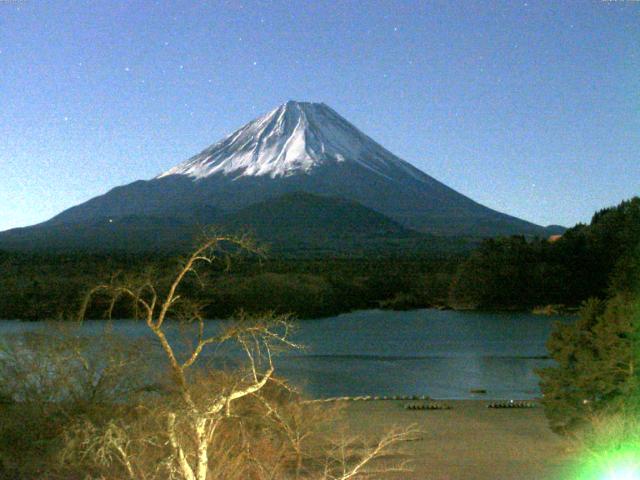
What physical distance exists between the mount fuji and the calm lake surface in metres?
34.5

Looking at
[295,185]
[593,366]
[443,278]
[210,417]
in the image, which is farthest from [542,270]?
[295,185]

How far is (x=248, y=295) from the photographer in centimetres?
2758

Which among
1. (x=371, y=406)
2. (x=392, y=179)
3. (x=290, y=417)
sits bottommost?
(x=371, y=406)

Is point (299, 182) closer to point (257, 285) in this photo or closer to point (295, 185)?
point (295, 185)

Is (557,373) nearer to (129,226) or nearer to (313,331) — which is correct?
(313,331)

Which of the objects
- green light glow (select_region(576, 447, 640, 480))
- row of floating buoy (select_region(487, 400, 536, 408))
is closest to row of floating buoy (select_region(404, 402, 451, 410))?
row of floating buoy (select_region(487, 400, 536, 408))

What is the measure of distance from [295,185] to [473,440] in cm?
6522

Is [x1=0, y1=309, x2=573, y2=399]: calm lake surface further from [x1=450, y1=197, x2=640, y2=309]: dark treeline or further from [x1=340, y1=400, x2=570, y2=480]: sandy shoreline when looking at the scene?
[x1=450, y1=197, x2=640, y2=309]: dark treeline

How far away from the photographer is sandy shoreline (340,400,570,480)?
316 inches

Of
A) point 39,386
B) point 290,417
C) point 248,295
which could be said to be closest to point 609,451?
point 290,417

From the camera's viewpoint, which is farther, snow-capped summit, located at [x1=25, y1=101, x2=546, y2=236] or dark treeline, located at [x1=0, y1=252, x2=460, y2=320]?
snow-capped summit, located at [x1=25, y1=101, x2=546, y2=236]

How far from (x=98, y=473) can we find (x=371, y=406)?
6005mm

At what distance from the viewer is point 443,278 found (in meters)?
32.6

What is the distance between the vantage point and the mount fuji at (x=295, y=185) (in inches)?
2657
